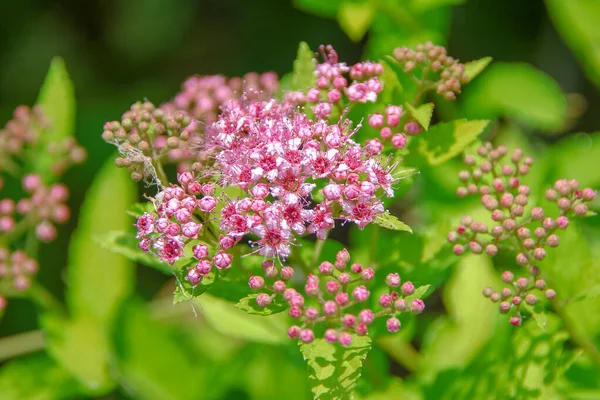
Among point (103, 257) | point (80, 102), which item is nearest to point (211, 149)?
point (103, 257)

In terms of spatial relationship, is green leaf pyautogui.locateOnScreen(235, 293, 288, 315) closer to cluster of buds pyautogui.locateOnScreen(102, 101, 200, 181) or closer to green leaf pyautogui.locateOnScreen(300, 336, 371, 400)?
green leaf pyautogui.locateOnScreen(300, 336, 371, 400)

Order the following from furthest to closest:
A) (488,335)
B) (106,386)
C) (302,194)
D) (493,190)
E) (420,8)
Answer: (420,8)
(106,386)
(488,335)
(493,190)
(302,194)

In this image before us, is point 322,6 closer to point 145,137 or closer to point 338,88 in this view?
point 338,88

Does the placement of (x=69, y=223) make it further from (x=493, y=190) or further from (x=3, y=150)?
(x=493, y=190)

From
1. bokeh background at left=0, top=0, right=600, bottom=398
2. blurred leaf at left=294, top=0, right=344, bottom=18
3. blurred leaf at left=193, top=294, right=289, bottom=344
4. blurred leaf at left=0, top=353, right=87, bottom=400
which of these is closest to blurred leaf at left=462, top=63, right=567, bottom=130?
bokeh background at left=0, top=0, right=600, bottom=398

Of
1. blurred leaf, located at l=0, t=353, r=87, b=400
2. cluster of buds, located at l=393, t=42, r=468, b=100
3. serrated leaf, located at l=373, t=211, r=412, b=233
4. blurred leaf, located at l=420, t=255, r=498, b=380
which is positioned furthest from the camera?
blurred leaf, located at l=0, t=353, r=87, b=400

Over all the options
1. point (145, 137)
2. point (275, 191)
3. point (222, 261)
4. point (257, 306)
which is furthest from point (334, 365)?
point (145, 137)

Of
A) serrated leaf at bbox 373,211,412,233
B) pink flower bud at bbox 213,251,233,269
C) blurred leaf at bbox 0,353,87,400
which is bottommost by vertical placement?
blurred leaf at bbox 0,353,87,400
